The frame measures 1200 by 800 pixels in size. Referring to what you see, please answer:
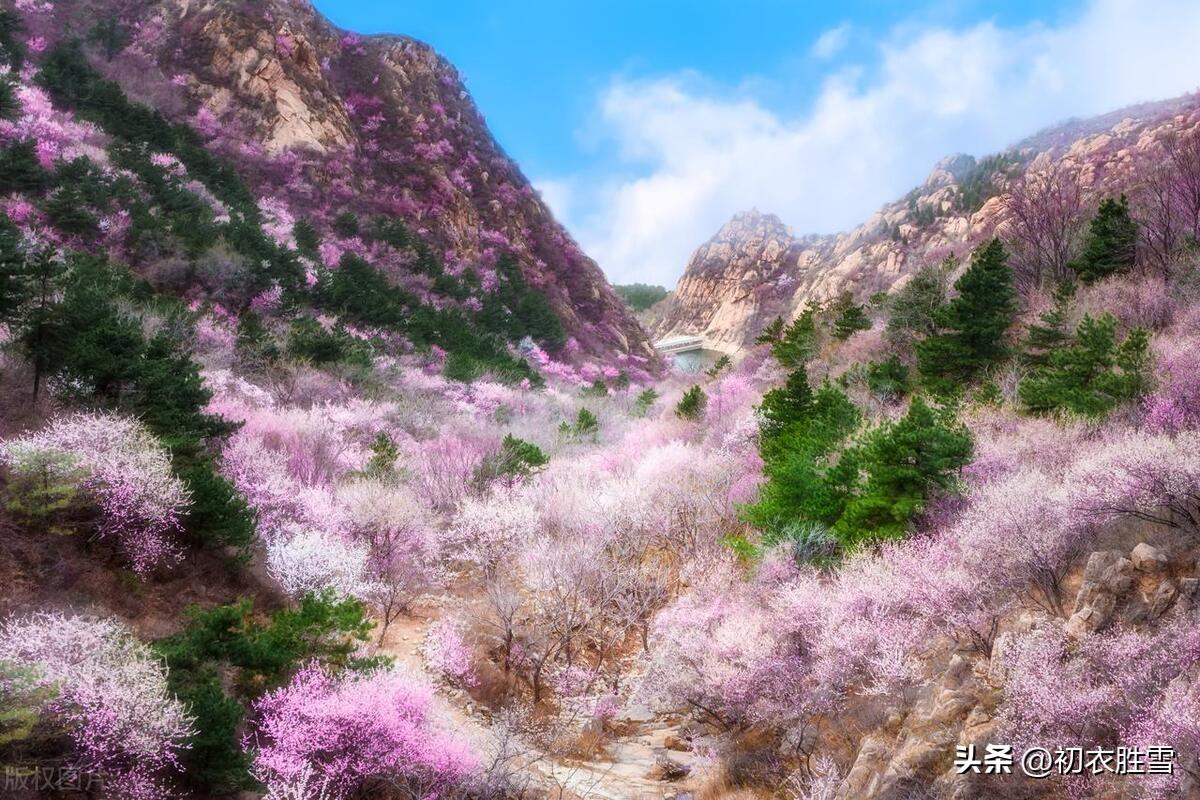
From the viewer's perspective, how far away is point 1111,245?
2873cm

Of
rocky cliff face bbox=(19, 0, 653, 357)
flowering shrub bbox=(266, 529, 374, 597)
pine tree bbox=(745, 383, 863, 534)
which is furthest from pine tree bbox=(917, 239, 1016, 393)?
rocky cliff face bbox=(19, 0, 653, 357)

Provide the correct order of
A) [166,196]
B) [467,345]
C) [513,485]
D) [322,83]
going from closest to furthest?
[513,485] → [166,196] → [467,345] → [322,83]

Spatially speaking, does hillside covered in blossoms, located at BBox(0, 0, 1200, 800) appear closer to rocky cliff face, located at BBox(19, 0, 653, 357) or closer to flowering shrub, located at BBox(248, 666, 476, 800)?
flowering shrub, located at BBox(248, 666, 476, 800)

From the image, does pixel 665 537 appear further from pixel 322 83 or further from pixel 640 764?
pixel 322 83

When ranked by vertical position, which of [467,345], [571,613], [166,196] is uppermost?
[166,196]

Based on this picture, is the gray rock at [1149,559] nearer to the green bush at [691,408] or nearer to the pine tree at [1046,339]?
the pine tree at [1046,339]

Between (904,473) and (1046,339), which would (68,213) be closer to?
(904,473)

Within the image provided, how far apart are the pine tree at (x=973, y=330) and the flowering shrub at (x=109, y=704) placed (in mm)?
24487

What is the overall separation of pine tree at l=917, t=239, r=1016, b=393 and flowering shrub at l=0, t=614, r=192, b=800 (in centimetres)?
2449

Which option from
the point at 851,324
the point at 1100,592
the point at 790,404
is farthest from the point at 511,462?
the point at 851,324

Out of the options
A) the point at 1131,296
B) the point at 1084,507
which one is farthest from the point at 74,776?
the point at 1131,296

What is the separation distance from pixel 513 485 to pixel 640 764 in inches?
514

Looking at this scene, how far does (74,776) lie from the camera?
9328mm

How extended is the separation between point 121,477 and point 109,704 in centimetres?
632
